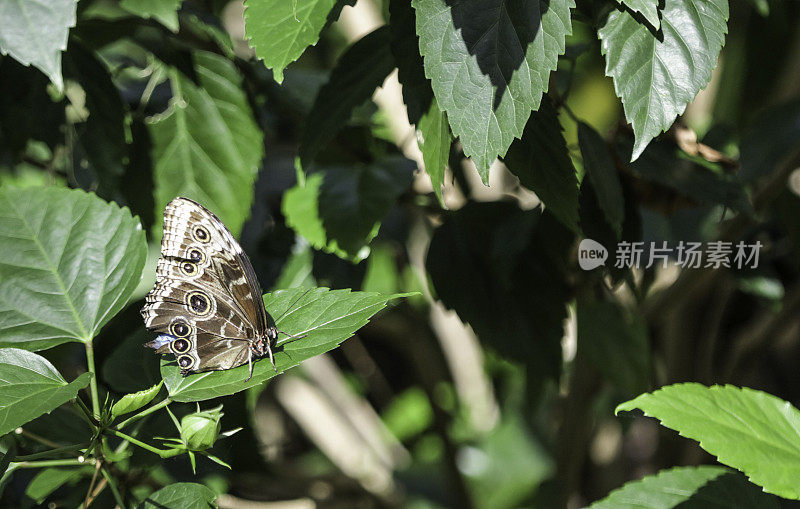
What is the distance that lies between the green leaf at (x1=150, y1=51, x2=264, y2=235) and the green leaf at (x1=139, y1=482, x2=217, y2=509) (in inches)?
13.2

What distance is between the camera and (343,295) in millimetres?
635

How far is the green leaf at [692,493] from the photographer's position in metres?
0.68

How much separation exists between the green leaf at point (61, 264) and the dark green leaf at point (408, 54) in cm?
29

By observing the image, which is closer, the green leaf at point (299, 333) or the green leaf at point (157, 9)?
the green leaf at point (299, 333)

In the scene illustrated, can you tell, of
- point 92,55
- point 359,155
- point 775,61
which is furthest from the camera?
point 775,61

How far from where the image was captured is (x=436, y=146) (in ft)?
2.18

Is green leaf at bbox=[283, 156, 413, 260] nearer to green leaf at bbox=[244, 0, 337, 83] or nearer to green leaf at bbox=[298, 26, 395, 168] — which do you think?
green leaf at bbox=[298, 26, 395, 168]

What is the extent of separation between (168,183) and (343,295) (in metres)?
0.37

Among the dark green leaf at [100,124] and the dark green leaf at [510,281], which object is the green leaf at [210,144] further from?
→ the dark green leaf at [510,281]

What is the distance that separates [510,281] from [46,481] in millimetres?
582

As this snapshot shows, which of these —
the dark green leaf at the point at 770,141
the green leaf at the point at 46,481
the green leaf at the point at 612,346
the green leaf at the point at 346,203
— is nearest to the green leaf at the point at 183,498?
the green leaf at the point at 46,481

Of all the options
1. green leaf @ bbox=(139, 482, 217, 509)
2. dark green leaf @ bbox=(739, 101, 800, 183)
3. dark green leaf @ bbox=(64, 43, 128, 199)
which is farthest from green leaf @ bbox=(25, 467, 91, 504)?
dark green leaf @ bbox=(739, 101, 800, 183)

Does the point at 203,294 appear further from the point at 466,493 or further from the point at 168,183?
the point at 466,493

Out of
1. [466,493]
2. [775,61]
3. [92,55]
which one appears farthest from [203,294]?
[775,61]
